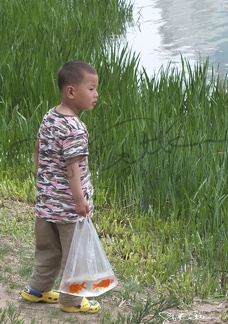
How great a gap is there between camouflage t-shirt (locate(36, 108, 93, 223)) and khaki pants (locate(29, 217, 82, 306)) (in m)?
0.04

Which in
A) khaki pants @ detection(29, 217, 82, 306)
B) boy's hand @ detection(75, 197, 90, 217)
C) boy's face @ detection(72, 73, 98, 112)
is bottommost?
khaki pants @ detection(29, 217, 82, 306)

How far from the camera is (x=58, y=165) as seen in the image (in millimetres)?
3078

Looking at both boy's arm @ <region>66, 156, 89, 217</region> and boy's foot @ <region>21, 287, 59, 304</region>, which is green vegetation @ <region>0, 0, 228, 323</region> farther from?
boy's arm @ <region>66, 156, 89, 217</region>

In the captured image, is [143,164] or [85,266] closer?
[85,266]

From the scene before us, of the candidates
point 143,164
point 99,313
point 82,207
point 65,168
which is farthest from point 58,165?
point 143,164

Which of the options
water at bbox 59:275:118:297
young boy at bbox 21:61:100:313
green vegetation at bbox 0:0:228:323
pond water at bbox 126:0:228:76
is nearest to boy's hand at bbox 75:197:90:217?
young boy at bbox 21:61:100:313

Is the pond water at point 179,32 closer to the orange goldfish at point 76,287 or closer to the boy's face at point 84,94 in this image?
the boy's face at point 84,94

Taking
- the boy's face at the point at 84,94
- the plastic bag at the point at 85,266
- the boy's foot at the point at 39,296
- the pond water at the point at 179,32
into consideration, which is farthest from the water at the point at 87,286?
the pond water at the point at 179,32

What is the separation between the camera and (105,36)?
8.65m

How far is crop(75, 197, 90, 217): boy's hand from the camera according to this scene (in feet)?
9.94

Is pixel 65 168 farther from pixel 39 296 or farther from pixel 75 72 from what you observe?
pixel 39 296

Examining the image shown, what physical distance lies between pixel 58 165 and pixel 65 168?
26mm

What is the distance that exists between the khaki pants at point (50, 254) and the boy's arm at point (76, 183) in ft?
0.29

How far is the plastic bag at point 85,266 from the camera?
9.98 ft
